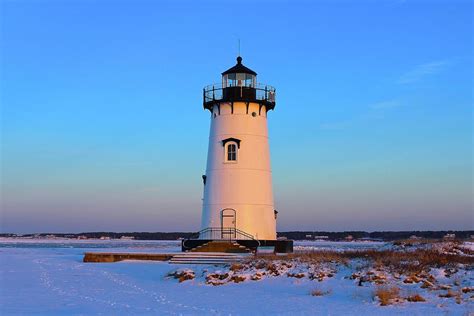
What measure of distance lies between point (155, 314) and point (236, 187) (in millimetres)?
19850

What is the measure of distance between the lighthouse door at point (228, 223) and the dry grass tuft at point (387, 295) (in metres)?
17.9

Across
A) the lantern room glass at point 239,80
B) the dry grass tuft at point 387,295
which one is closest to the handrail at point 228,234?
the lantern room glass at point 239,80

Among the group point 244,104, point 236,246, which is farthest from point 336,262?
point 244,104

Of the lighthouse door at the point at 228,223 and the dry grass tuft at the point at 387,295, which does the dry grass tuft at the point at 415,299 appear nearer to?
the dry grass tuft at the point at 387,295

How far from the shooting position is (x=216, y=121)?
36.3 meters

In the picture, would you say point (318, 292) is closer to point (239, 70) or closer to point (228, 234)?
point (228, 234)

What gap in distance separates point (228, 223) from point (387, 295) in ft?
63.0

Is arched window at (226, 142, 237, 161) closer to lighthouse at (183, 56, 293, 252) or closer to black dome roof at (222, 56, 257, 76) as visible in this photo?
lighthouse at (183, 56, 293, 252)

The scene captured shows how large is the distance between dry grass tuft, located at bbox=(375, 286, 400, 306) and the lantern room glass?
20.9 meters

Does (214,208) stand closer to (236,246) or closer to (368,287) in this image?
(236,246)

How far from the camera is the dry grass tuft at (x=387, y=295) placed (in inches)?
622

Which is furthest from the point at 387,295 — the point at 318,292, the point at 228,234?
the point at 228,234

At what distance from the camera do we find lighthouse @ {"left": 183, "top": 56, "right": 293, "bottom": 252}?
114 ft

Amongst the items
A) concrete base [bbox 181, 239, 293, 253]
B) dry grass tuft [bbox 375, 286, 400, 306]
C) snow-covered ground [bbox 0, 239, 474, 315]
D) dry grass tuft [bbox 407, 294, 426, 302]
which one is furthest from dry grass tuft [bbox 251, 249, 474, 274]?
concrete base [bbox 181, 239, 293, 253]
